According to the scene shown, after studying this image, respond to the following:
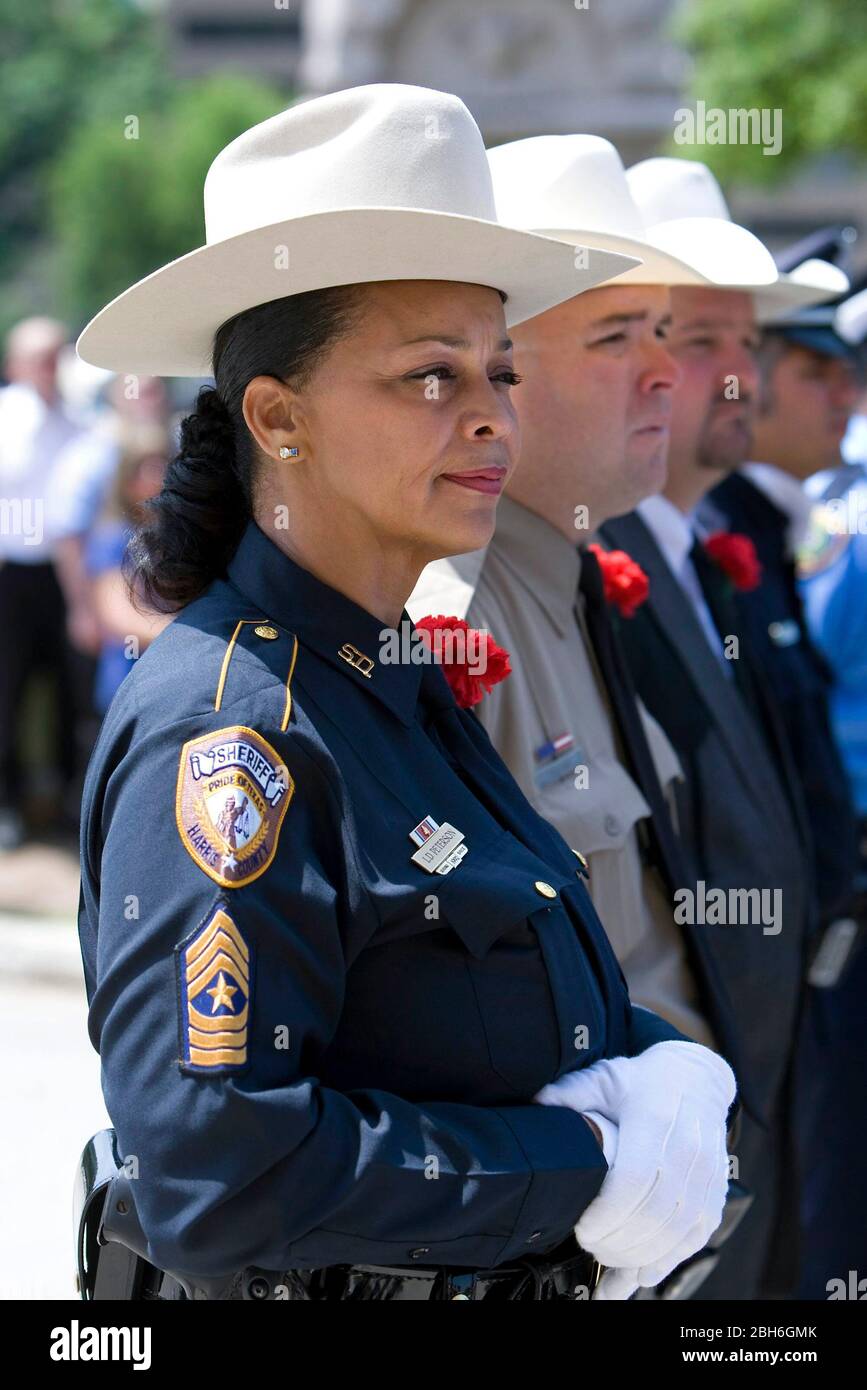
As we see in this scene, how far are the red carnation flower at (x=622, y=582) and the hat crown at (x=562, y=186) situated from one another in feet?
1.83

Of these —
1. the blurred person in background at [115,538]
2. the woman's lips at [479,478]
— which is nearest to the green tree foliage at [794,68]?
the blurred person in background at [115,538]

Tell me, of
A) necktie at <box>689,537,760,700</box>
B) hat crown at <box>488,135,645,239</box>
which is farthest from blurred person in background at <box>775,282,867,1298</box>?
hat crown at <box>488,135,645,239</box>

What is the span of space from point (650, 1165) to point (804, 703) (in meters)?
2.39

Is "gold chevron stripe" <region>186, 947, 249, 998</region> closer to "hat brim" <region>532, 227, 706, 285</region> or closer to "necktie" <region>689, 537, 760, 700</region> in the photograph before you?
"hat brim" <region>532, 227, 706, 285</region>

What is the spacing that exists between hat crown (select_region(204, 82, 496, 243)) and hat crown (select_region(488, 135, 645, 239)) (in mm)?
894

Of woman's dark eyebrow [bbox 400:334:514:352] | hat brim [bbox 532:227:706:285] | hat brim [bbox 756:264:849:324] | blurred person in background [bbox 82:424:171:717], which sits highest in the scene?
blurred person in background [bbox 82:424:171:717]

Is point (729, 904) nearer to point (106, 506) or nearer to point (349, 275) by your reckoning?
point (349, 275)

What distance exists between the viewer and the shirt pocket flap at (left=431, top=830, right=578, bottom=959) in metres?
1.75

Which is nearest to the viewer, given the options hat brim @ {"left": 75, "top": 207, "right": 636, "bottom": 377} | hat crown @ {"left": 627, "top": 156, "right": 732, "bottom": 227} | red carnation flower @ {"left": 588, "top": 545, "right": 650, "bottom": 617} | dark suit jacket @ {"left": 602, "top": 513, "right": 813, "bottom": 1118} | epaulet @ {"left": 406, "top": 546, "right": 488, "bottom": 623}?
hat brim @ {"left": 75, "top": 207, "right": 636, "bottom": 377}

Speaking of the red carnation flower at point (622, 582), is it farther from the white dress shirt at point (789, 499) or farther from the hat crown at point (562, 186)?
the white dress shirt at point (789, 499)

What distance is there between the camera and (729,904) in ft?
10.3

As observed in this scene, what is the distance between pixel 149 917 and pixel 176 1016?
0.32 ft

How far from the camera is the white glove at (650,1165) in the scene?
1.79 meters

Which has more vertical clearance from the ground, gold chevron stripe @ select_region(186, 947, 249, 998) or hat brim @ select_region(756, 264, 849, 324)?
hat brim @ select_region(756, 264, 849, 324)
